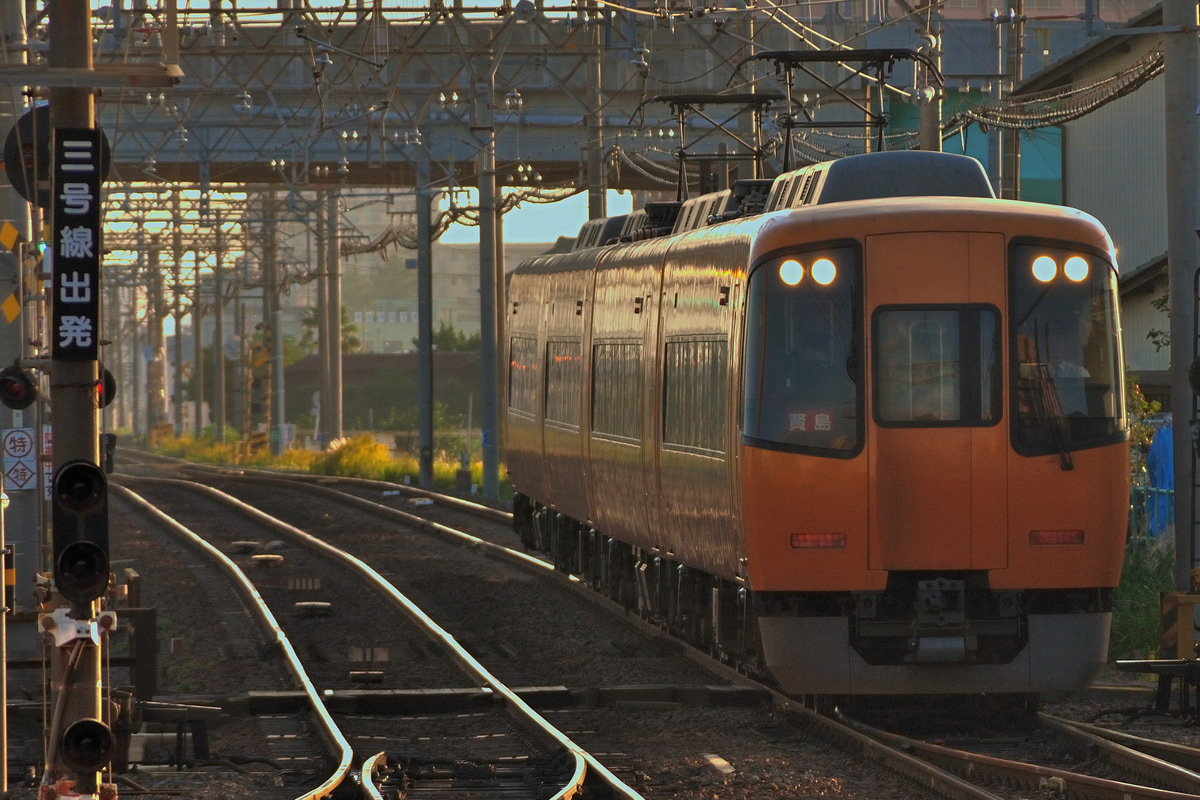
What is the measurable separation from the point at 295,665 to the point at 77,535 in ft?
22.9

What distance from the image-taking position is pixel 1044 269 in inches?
462

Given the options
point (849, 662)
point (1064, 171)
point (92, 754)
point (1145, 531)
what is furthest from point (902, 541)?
point (1064, 171)

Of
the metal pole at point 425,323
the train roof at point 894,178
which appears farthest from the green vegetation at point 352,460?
the train roof at point 894,178

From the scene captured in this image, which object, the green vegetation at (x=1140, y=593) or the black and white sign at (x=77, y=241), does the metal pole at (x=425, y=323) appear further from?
the black and white sign at (x=77, y=241)

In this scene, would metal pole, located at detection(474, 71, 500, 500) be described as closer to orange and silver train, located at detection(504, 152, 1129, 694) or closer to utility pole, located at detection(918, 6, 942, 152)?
utility pole, located at detection(918, 6, 942, 152)

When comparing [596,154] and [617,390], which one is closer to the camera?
[617,390]

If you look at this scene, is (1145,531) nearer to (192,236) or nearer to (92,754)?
(92,754)

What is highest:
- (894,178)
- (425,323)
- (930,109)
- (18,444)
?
(930,109)

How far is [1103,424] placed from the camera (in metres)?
11.7

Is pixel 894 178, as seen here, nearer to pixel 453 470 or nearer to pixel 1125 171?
pixel 1125 171

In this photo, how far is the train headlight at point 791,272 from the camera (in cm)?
1179

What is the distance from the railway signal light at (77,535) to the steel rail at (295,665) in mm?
2028

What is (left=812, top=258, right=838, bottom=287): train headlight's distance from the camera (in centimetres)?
1174

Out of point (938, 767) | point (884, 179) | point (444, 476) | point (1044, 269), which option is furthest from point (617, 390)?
point (444, 476)
